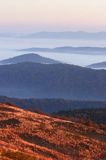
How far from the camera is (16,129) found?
52.4 metres

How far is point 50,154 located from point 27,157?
35.2 ft

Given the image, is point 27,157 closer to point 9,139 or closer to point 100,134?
point 9,139

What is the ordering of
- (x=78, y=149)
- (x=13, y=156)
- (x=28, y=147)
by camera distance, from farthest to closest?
(x=78, y=149) → (x=28, y=147) → (x=13, y=156)

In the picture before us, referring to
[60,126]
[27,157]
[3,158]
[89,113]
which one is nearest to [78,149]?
[60,126]

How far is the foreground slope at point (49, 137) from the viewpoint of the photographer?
45250mm

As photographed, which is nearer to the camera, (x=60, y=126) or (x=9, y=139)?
(x=9, y=139)

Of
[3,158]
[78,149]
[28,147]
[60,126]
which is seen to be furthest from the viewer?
[60,126]

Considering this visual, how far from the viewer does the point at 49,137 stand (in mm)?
52906

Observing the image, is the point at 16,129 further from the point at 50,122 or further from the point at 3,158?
the point at 3,158

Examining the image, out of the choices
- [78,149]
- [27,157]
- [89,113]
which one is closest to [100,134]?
[78,149]

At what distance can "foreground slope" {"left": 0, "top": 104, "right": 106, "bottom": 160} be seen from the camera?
4525cm

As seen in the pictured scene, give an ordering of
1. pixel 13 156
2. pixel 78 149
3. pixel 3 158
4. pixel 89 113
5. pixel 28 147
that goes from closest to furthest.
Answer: pixel 3 158, pixel 13 156, pixel 28 147, pixel 78 149, pixel 89 113

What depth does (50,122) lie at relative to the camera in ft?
201

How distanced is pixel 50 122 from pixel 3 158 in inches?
1203
